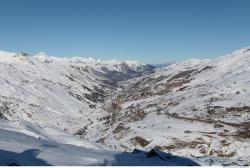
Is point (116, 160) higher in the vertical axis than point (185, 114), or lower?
lower

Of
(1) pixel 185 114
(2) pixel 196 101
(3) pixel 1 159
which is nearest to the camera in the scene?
(3) pixel 1 159

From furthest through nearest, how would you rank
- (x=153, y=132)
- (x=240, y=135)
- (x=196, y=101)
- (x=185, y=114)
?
(x=196, y=101), (x=185, y=114), (x=153, y=132), (x=240, y=135)

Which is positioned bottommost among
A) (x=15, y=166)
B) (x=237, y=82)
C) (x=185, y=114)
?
(x=15, y=166)

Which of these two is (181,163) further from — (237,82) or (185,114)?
(237,82)

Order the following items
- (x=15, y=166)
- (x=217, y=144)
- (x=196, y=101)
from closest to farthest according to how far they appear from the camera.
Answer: (x=15, y=166) → (x=217, y=144) → (x=196, y=101)

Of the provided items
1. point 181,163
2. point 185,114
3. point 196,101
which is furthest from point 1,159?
point 196,101

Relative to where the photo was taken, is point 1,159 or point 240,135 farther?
point 240,135

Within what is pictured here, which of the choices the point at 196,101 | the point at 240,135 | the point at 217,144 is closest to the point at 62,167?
the point at 217,144

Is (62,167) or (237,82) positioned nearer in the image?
(62,167)

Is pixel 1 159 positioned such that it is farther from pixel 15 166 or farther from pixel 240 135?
pixel 240 135
